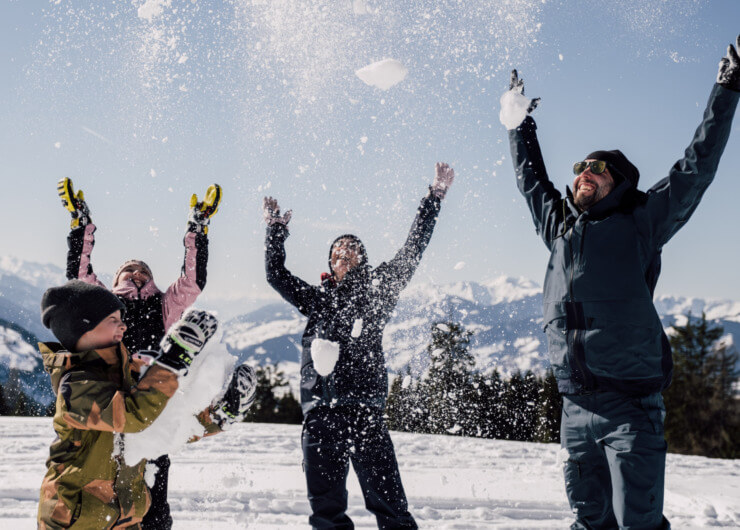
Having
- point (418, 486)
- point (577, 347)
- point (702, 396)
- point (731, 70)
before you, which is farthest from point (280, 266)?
point (702, 396)

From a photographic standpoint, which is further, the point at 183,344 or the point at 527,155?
the point at 527,155

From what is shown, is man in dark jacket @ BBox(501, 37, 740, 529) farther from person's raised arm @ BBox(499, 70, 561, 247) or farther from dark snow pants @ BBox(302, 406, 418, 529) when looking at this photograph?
dark snow pants @ BBox(302, 406, 418, 529)

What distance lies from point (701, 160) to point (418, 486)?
3.94 meters

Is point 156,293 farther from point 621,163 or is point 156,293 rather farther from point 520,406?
point 520,406

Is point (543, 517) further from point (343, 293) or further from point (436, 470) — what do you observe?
point (343, 293)

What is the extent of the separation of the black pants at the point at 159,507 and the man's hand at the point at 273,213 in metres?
1.62

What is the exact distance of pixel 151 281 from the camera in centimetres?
373

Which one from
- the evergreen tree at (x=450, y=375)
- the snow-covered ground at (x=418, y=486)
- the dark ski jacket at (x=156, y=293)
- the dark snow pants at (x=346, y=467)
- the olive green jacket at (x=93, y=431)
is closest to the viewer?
A: the olive green jacket at (x=93, y=431)

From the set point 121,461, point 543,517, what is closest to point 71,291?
point 121,461

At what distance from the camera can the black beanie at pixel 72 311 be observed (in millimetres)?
2016

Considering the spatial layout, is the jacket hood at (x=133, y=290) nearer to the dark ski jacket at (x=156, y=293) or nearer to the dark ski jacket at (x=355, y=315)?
the dark ski jacket at (x=156, y=293)

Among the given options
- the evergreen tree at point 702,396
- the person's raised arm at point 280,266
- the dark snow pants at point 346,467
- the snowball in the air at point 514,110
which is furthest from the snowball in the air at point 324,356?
the evergreen tree at point 702,396

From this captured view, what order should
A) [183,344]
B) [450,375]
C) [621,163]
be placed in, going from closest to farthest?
[183,344], [621,163], [450,375]

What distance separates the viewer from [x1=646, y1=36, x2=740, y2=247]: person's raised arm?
2398mm
